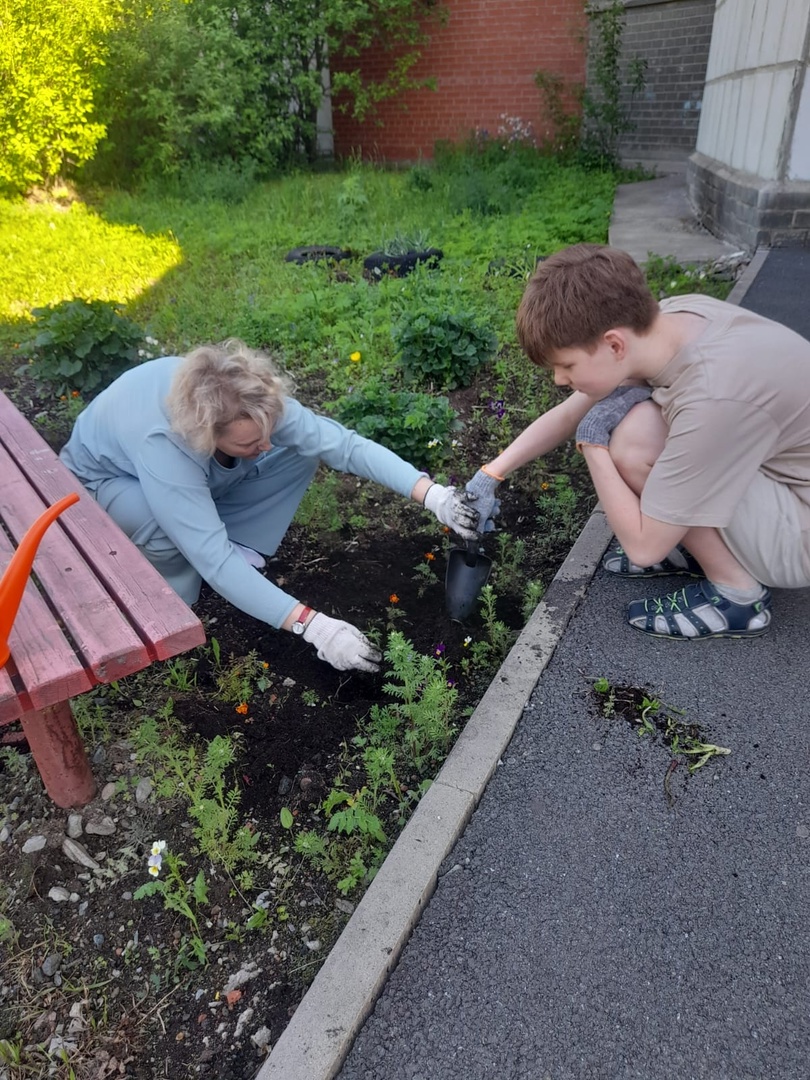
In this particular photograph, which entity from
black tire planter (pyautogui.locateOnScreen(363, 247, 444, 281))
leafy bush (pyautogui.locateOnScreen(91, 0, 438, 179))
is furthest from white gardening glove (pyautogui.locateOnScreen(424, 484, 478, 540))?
leafy bush (pyautogui.locateOnScreen(91, 0, 438, 179))

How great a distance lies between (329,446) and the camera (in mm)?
2555

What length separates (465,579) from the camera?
256 centimetres

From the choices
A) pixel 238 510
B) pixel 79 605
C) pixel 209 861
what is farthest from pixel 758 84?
pixel 209 861

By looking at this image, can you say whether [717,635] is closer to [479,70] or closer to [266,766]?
[266,766]

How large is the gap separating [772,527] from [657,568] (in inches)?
21.2

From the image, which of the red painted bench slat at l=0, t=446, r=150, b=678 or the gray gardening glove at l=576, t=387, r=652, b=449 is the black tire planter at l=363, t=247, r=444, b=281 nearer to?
the gray gardening glove at l=576, t=387, r=652, b=449

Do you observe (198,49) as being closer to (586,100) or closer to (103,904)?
(586,100)

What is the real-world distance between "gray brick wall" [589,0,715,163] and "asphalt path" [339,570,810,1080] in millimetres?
9754

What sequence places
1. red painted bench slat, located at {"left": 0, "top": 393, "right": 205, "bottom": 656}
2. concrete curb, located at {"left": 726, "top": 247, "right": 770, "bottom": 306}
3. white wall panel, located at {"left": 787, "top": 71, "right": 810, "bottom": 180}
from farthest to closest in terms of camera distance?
white wall panel, located at {"left": 787, "top": 71, "right": 810, "bottom": 180} → concrete curb, located at {"left": 726, "top": 247, "right": 770, "bottom": 306} → red painted bench slat, located at {"left": 0, "top": 393, "right": 205, "bottom": 656}

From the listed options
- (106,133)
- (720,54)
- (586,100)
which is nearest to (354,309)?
(720,54)

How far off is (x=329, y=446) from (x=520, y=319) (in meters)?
0.79

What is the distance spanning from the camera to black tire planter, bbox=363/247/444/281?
582cm

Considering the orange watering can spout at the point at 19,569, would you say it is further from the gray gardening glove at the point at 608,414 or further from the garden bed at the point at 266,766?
the gray gardening glove at the point at 608,414

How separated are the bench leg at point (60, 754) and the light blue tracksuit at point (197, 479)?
513mm
